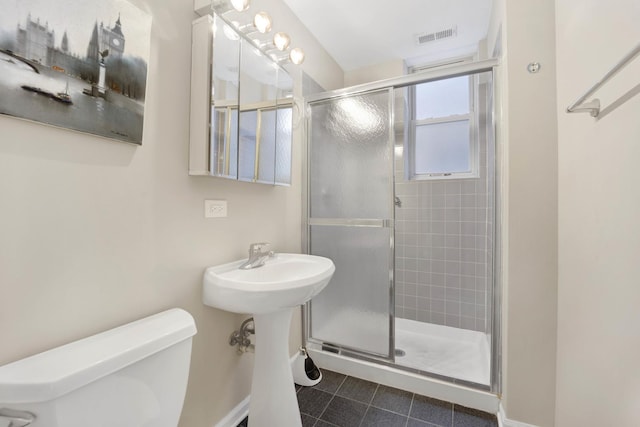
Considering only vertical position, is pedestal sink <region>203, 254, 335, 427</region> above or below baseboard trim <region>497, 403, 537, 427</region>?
above

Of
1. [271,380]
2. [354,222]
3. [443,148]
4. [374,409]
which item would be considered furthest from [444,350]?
[443,148]

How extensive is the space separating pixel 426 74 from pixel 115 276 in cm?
187

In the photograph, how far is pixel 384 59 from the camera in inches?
97.8

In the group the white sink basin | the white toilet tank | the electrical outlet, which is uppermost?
the electrical outlet

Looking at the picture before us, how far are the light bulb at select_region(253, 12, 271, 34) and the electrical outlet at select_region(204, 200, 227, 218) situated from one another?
2.85ft

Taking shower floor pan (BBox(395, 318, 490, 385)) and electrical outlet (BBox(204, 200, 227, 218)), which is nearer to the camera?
electrical outlet (BBox(204, 200, 227, 218))

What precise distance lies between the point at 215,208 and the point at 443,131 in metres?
2.09

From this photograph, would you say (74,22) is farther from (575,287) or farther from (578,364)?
(578,364)

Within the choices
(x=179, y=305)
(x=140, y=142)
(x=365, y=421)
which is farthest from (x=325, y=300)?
(x=140, y=142)

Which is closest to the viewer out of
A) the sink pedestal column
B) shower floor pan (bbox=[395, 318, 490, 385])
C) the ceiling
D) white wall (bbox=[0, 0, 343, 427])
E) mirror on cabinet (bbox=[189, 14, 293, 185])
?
white wall (bbox=[0, 0, 343, 427])

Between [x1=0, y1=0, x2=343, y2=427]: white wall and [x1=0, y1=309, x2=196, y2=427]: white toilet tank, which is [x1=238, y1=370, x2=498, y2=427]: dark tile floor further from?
[x1=0, y1=309, x2=196, y2=427]: white toilet tank

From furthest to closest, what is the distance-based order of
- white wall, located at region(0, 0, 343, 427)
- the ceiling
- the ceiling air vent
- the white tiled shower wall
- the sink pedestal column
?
the white tiled shower wall → the ceiling air vent → the ceiling → the sink pedestal column → white wall, located at region(0, 0, 343, 427)

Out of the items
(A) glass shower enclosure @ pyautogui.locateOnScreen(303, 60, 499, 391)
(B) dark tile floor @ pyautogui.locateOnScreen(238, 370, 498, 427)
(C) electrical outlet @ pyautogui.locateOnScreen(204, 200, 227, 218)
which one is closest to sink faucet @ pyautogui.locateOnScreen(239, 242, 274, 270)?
(C) electrical outlet @ pyautogui.locateOnScreen(204, 200, 227, 218)

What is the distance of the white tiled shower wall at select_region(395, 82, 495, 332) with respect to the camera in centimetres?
221
